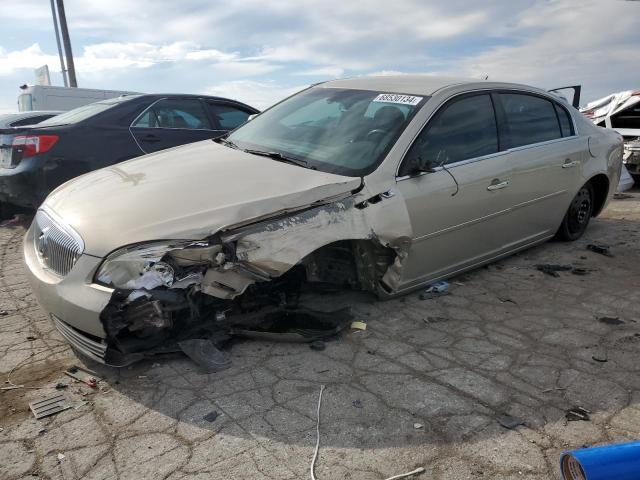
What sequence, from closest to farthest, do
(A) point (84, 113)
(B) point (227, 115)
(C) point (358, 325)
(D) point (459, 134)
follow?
(C) point (358, 325), (D) point (459, 134), (A) point (84, 113), (B) point (227, 115)

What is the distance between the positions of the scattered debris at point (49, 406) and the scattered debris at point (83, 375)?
15 centimetres

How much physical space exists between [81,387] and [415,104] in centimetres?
281

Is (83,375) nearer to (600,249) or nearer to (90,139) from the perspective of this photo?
(90,139)

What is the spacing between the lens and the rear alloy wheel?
5316mm

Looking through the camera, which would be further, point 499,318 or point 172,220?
point 499,318

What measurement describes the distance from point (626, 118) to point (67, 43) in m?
16.3

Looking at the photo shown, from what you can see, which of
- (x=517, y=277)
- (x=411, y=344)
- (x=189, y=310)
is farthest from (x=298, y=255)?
(x=517, y=277)

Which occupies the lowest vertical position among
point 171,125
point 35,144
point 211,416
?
point 211,416

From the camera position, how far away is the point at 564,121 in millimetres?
5000

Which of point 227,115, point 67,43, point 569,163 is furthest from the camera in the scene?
point 67,43

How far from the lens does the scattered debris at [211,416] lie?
2.52 m

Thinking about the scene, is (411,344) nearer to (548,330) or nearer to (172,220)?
(548,330)

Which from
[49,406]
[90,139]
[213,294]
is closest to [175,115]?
[90,139]

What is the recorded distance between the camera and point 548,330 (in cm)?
356
